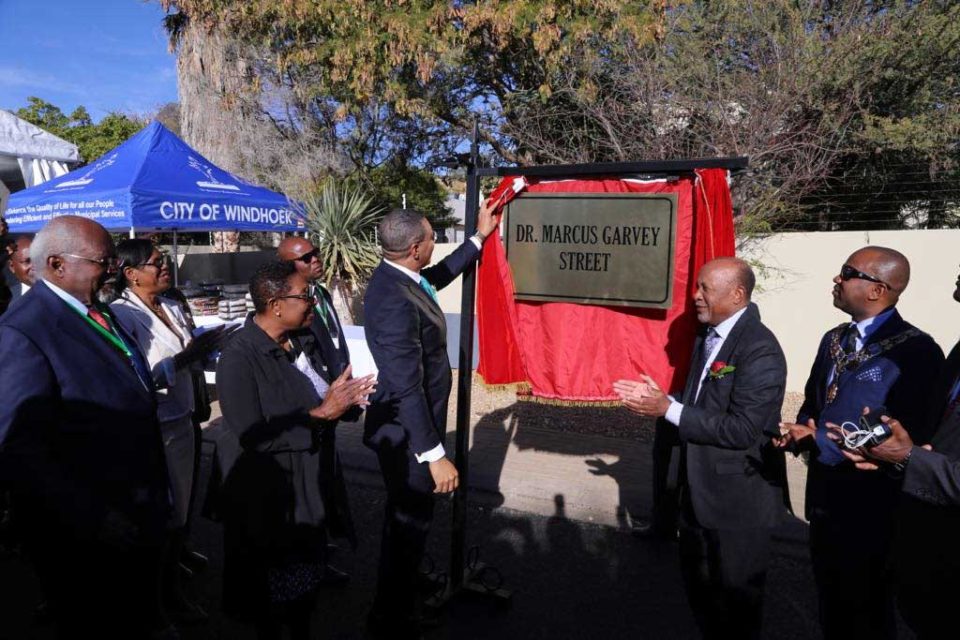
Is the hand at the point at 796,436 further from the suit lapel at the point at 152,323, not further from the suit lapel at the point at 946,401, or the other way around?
the suit lapel at the point at 152,323

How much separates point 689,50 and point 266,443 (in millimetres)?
8261

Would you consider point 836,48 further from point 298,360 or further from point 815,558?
point 298,360

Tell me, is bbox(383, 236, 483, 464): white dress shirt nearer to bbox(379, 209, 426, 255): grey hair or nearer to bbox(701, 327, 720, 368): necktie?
bbox(379, 209, 426, 255): grey hair

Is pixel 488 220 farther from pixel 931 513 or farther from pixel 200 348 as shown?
pixel 931 513

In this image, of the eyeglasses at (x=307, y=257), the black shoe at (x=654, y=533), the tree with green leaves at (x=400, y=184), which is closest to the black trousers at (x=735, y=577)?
the black shoe at (x=654, y=533)

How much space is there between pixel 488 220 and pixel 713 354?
50.9 inches

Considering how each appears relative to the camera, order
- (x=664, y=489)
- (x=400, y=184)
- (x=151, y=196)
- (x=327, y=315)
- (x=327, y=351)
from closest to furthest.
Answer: (x=327, y=351) → (x=664, y=489) → (x=327, y=315) → (x=151, y=196) → (x=400, y=184)

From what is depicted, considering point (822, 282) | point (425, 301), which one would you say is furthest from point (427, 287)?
point (822, 282)

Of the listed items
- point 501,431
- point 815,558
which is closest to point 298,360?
point 815,558

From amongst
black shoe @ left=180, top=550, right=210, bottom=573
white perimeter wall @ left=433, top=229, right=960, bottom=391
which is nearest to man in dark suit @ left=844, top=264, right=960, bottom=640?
black shoe @ left=180, top=550, right=210, bottom=573

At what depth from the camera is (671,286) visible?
309cm

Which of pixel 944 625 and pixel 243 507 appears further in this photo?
pixel 243 507

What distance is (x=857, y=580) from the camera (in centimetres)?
263

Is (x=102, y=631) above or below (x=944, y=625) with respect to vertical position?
below
